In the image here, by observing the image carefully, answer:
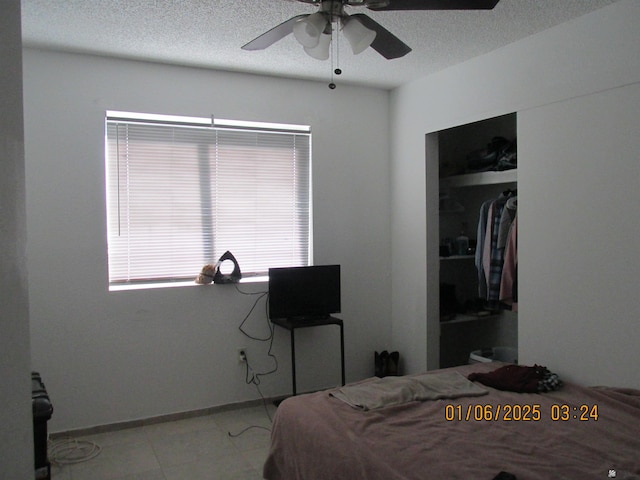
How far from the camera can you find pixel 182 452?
3.18m

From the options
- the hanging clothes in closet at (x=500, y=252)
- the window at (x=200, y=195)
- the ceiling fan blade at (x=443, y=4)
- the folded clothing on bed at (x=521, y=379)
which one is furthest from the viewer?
the window at (x=200, y=195)

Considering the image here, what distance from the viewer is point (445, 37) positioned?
312 cm

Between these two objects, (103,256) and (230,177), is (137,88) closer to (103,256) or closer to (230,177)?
(230,177)

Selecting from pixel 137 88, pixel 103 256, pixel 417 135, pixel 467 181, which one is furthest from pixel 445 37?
pixel 103 256

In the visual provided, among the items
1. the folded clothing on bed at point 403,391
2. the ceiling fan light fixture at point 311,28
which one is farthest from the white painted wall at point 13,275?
the folded clothing on bed at point 403,391

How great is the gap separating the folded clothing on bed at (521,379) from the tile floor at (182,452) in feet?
4.85

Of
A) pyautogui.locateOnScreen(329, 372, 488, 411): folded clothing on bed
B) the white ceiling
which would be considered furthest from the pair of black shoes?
the white ceiling

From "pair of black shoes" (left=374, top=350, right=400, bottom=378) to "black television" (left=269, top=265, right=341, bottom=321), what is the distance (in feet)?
2.47

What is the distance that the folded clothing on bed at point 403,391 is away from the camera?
8.37 ft

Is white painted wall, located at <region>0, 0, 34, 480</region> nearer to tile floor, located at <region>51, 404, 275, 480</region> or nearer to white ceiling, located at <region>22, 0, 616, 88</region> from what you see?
white ceiling, located at <region>22, 0, 616, 88</region>

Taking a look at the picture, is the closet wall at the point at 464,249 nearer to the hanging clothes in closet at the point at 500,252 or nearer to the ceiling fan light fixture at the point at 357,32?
the hanging clothes in closet at the point at 500,252

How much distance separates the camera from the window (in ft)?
11.8

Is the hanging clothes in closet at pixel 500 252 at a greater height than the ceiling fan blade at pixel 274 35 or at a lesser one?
lesser

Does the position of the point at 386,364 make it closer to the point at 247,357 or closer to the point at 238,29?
the point at 247,357
